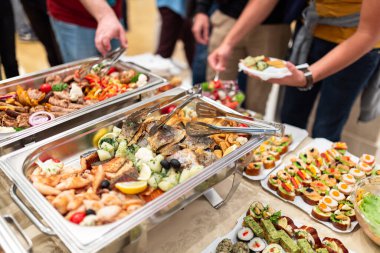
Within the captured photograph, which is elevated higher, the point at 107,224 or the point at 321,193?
the point at 107,224

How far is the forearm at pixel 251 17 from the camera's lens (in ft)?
6.08

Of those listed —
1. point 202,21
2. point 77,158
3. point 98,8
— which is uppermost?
point 98,8

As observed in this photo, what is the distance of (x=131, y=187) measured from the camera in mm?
938

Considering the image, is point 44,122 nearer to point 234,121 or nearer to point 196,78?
point 234,121

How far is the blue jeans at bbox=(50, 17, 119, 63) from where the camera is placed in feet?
6.48

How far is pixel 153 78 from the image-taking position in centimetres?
156

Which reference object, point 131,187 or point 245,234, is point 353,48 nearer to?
point 245,234

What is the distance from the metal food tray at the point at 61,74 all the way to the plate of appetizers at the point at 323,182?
2.18 ft

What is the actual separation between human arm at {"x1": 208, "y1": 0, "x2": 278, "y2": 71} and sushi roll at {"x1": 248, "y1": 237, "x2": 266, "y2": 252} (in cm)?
106

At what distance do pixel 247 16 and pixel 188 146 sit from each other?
1.06 m

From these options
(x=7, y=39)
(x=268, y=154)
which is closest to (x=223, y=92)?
(x=268, y=154)

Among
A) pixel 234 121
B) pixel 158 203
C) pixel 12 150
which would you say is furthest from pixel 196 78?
pixel 158 203

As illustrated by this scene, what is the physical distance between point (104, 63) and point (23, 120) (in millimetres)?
539

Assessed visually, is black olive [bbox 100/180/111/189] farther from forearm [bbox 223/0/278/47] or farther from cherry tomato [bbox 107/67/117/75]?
forearm [bbox 223/0/278/47]
